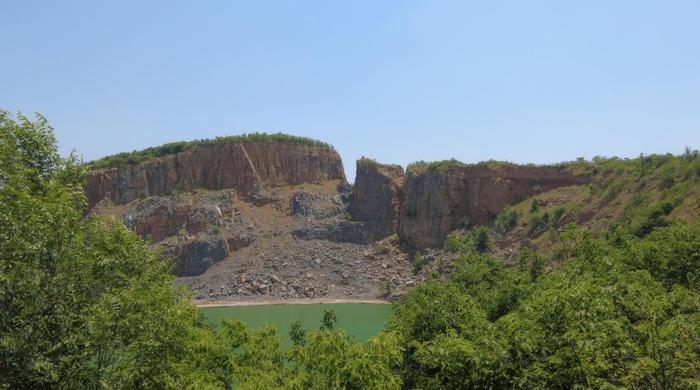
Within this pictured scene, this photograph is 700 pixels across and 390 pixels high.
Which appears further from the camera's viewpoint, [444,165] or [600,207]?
[444,165]

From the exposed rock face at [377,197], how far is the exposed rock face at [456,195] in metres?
2.85

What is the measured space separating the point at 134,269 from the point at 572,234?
15.0 metres

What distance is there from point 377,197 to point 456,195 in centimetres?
1239

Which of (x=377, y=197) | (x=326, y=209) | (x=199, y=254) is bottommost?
(x=199, y=254)

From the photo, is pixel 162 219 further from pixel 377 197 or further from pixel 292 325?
pixel 292 325

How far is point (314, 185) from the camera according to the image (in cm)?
8631

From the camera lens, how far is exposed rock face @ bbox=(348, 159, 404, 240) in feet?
252

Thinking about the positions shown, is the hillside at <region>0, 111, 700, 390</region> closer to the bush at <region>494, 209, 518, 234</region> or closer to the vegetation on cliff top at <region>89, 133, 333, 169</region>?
the bush at <region>494, 209, 518, 234</region>

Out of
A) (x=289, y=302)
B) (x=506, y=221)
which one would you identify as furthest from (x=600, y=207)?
(x=289, y=302)

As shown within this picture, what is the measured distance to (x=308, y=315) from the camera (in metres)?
51.4

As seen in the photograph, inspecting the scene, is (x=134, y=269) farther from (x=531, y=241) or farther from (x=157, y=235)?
(x=157, y=235)

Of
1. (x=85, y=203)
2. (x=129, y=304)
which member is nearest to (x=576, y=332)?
(x=129, y=304)

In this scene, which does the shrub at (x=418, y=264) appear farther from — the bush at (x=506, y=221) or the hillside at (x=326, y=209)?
the bush at (x=506, y=221)

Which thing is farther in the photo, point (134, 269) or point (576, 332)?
point (134, 269)
